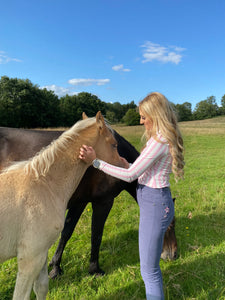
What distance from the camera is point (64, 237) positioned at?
3447mm

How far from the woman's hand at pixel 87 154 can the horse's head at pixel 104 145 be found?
0.13 m

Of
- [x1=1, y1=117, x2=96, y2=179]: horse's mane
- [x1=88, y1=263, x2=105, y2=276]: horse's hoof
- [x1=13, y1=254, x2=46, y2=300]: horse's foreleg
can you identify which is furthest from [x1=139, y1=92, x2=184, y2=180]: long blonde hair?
[x1=88, y1=263, x2=105, y2=276]: horse's hoof

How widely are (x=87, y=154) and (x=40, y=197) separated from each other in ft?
2.00

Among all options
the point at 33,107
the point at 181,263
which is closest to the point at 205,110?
the point at 33,107

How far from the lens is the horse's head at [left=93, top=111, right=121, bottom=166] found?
89.7 inches

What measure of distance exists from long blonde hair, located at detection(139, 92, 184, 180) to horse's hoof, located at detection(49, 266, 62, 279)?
8.24 feet

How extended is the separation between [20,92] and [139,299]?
42.0 m

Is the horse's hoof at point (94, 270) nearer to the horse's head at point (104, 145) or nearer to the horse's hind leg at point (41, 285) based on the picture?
the horse's hind leg at point (41, 285)

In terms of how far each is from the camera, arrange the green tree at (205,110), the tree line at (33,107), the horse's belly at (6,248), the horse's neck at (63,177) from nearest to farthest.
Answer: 1. the horse's belly at (6,248)
2. the horse's neck at (63,177)
3. the tree line at (33,107)
4. the green tree at (205,110)

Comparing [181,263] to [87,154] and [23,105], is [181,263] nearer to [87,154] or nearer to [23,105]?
[87,154]

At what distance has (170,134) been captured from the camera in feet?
6.49

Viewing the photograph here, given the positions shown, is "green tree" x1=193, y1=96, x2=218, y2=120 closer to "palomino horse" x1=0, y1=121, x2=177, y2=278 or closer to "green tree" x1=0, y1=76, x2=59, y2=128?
"green tree" x1=0, y1=76, x2=59, y2=128

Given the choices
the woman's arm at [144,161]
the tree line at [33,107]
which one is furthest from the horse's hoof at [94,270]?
the tree line at [33,107]

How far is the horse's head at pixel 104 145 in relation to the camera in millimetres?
2279
